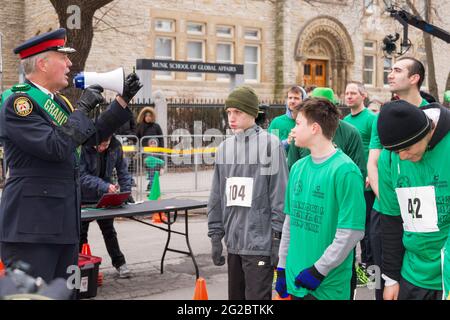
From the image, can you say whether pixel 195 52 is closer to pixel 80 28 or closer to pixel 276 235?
pixel 80 28

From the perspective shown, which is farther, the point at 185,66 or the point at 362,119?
the point at 185,66

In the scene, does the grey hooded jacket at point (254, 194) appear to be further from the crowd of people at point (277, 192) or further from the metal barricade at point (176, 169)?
the metal barricade at point (176, 169)

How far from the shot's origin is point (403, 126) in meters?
3.02

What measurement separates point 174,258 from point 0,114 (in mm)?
4501

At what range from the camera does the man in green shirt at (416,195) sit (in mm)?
3059

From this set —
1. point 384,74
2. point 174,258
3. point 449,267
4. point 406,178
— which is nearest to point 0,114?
point 406,178

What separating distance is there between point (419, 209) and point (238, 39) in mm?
24179

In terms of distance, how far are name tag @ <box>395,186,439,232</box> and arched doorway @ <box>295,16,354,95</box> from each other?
1019 inches

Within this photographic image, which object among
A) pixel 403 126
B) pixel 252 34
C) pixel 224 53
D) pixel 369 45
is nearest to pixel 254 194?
pixel 403 126

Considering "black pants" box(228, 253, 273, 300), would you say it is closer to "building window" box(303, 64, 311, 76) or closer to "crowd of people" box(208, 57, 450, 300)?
"crowd of people" box(208, 57, 450, 300)

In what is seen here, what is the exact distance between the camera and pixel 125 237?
30.1ft

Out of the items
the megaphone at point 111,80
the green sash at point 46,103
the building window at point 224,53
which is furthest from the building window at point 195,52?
the green sash at point 46,103

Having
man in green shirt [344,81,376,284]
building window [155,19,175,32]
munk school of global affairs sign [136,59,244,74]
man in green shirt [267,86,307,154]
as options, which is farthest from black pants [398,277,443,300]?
building window [155,19,175,32]
